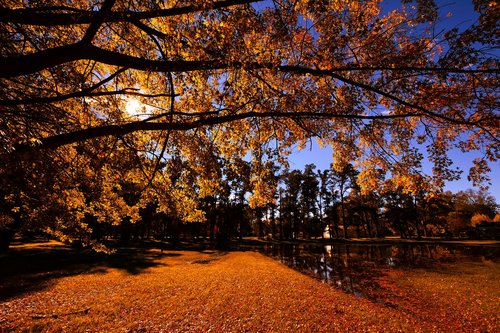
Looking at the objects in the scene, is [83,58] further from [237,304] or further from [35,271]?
[35,271]

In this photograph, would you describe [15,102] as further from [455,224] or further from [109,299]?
[455,224]

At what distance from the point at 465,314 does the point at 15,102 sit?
1643 centimetres

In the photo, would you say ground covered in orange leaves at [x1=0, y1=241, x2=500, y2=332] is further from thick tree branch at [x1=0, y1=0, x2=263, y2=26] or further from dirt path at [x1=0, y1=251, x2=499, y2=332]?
thick tree branch at [x1=0, y1=0, x2=263, y2=26]

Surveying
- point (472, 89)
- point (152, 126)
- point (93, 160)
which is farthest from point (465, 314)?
point (93, 160)

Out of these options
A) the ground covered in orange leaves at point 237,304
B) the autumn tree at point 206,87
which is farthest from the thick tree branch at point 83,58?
the ground covered in orange leaves at point 237,304

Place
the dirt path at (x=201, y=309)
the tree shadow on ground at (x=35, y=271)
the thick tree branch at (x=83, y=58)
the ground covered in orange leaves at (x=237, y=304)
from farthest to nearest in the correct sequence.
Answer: the tree shadow on ground at (x=35, y=271), the ground covered in orange leaves at (x=237, y=304), the dirt path at (x=201, y=309), the thick tree branch at (x=83, y=58)

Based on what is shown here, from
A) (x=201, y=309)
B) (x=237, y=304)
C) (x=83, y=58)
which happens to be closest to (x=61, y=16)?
(x=83, y=58)

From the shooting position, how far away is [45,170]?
687 centimetres

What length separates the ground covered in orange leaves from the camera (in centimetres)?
865

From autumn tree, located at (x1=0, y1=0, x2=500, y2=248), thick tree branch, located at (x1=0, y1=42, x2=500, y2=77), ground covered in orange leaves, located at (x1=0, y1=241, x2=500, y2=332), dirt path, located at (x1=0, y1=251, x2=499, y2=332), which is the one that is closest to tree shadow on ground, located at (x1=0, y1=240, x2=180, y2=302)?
ground covered in orange leaves, located at (x1=0, y1=241, x2=500, y2=332)

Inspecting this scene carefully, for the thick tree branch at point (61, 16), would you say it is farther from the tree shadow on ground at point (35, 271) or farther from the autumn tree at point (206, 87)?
the tree shadow on ground at point (35, 271)

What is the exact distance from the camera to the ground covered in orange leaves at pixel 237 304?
28.4ft

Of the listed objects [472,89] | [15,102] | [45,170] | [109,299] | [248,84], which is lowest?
[109,299]

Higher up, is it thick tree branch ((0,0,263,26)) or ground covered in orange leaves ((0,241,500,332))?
thick tree branch ((0,0,263,26))
